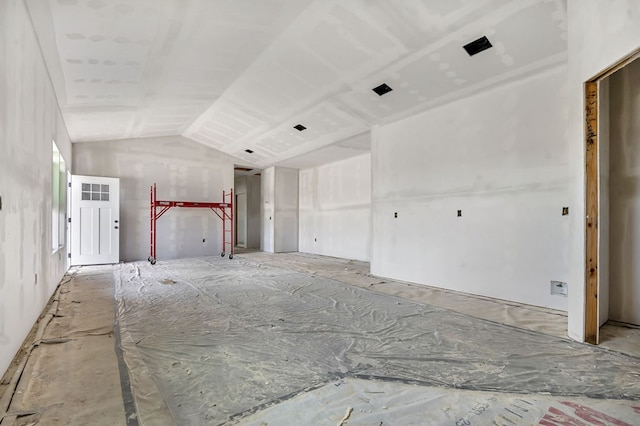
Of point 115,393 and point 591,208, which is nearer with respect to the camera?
point 115,393

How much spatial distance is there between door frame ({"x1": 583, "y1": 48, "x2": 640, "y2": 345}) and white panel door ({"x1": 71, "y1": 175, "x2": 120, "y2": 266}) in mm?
8141

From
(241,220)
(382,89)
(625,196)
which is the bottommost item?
(241,220)

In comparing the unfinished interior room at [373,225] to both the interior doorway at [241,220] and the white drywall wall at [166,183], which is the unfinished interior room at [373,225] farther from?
the interior doorway at [241,220]

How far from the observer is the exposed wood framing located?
2.57 meters

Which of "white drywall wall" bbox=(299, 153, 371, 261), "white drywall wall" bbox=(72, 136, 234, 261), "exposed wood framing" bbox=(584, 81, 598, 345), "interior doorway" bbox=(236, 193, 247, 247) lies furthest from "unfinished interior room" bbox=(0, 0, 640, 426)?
"interior doorway" bbox=(236, 193, 247, 247)

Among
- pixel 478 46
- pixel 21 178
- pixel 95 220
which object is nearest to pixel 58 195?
pixel 95 220

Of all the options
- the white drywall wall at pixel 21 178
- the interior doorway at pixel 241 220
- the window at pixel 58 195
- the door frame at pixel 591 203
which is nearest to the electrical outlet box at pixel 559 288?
the door frame at pixel 591 203

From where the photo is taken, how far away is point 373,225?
5.91 m

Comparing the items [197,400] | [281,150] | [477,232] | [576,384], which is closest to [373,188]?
[477,232]

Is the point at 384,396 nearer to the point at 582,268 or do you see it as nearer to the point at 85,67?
the point at 582,268

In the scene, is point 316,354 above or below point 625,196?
below

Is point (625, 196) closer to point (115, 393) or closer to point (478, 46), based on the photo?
point (478, 46)

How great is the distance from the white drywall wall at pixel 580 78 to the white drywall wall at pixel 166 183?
8.15 meters

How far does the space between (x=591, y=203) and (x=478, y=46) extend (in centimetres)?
205
